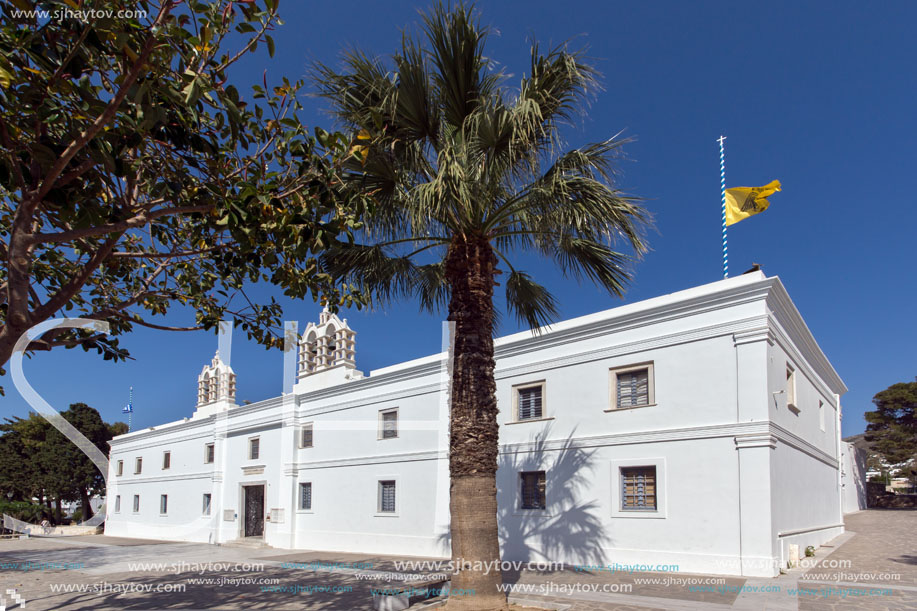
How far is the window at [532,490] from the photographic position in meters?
15.5

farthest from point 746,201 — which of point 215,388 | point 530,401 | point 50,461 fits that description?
point 50,461

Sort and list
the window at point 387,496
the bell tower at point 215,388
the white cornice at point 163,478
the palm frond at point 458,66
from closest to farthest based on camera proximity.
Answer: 1. the palm frond at point 458,66
2. the window at point 387,496
3. the white cornice at point 163,478
4. the bell tower at point 215,388

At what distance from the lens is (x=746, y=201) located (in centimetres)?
1527

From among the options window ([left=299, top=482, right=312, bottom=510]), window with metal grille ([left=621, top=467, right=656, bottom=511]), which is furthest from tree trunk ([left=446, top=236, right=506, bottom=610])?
window ([left=299, top=482, right=312, bottom=510])

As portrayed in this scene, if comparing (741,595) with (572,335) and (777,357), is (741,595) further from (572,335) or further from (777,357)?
(572,335)

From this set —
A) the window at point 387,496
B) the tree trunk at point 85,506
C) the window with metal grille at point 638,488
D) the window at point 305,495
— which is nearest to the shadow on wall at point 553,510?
the window with metal grille at point 638,488

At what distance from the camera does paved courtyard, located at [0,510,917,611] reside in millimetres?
9898

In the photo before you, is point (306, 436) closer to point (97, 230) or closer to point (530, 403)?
point (530, 403)

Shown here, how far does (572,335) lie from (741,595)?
275 inches

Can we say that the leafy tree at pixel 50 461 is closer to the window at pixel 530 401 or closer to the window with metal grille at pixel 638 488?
the window at pixel 530 401

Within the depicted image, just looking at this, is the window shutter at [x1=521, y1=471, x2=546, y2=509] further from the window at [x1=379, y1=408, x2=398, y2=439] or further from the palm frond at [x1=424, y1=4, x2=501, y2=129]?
the palm frond at [x1=424, y1=4, x2=501, y2=129]

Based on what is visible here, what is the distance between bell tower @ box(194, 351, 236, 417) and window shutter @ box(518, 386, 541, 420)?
17278mm

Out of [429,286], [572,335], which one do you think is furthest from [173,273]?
[572,335]

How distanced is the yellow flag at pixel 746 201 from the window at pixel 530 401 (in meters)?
6.38
